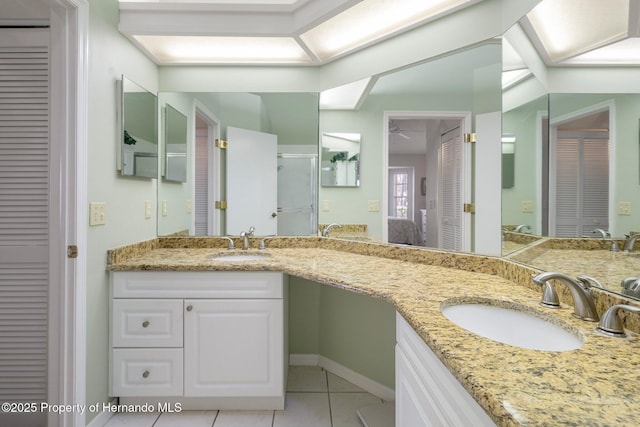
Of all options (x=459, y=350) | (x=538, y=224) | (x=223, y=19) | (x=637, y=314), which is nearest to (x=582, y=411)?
(x=459, y=350)

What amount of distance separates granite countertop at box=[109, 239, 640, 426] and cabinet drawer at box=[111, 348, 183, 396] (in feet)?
1.48

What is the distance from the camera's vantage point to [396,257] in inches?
72.6

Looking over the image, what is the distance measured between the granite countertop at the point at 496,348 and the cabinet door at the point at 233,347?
23cm

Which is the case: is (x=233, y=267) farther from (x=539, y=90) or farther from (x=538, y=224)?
(x=539, y=90)

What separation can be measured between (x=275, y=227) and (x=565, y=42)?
181cm

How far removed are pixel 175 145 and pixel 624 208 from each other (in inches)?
93.4

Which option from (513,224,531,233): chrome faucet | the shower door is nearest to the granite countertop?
(513,224,531,233): chrome faucet

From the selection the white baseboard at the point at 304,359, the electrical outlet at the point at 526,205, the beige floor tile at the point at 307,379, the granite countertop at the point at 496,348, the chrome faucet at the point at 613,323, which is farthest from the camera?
the white baseboard at the point at 304,359

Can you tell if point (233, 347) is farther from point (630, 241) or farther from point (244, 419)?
point (630, 241)

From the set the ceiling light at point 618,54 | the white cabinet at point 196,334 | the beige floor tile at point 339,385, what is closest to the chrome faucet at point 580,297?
the ceiling light at point 618,54

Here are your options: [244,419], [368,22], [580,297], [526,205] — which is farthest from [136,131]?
[580,297]

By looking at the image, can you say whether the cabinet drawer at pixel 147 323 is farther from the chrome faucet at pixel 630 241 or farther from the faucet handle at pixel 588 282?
the chrome faucet at pixel 630 241

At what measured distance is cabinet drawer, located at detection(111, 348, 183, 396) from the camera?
170 cm

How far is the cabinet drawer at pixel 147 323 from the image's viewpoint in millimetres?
1697
